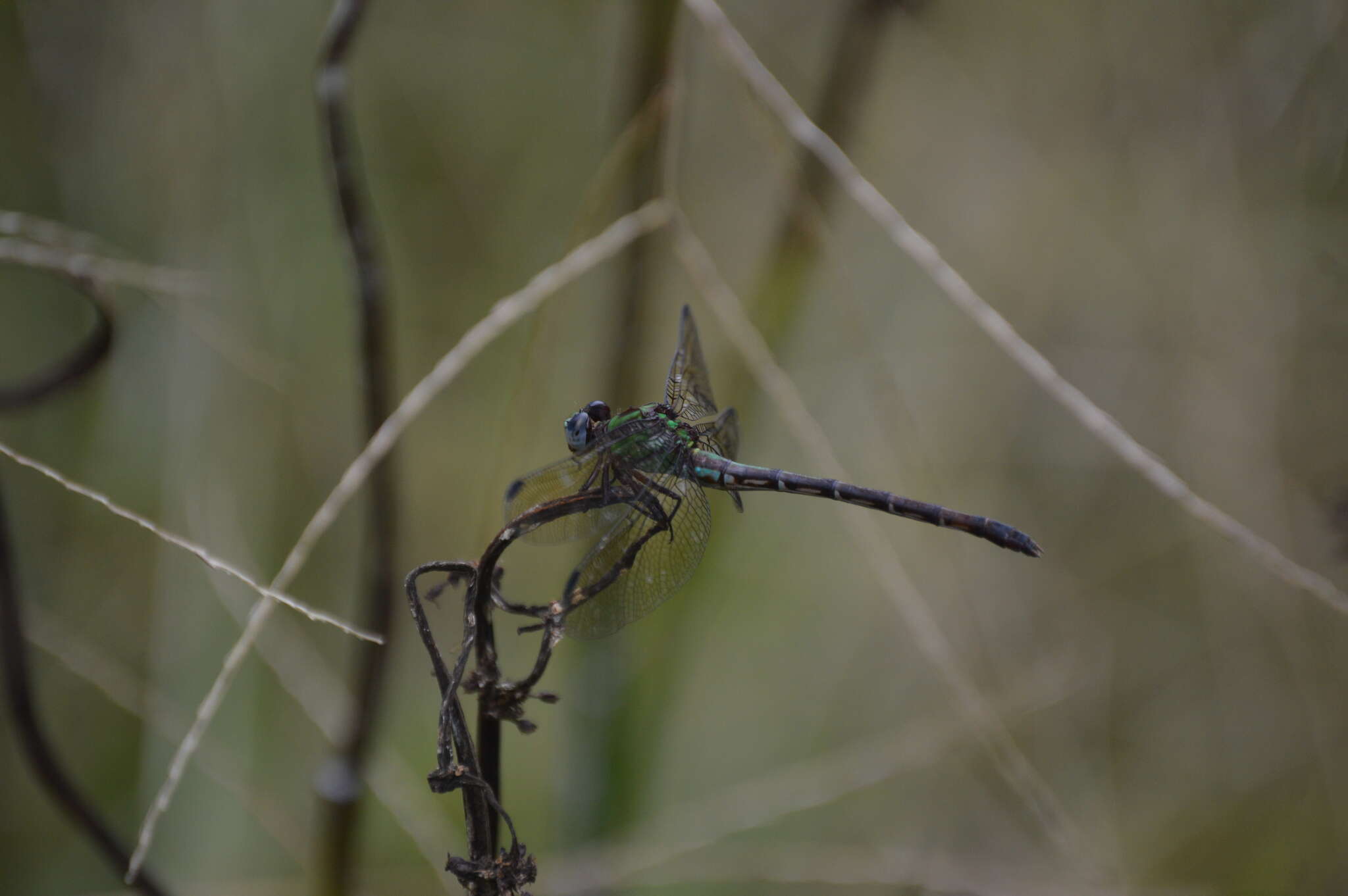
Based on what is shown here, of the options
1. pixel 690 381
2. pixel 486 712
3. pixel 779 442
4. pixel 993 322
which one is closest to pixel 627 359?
pixel 690 381

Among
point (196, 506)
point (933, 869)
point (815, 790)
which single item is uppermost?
point (196, 506)

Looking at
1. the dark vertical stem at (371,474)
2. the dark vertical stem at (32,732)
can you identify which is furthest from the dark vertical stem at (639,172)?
the dark vertical stem at (32,732)

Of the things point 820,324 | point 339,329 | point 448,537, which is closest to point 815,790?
point 448,537

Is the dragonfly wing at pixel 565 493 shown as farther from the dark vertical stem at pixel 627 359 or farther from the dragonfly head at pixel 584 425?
the dark vertical stem at pixel 627 359

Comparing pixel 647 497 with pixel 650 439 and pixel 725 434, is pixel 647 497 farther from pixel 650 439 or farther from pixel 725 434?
pixel 725 434

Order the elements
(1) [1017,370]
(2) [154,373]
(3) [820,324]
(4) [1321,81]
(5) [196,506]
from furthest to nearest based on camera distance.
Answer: (3) [820,324]
(1) [1017,370]
(2) [154,373]
(4) [1321,81]
(5) [196,506]

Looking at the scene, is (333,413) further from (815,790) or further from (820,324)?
(815,790)

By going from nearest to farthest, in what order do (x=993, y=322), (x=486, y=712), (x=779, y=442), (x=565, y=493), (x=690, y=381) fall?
(x=486, y=712), (x=993, y=322), (x=565, y=493), (x=690, y=381), (x=779, y=442)
